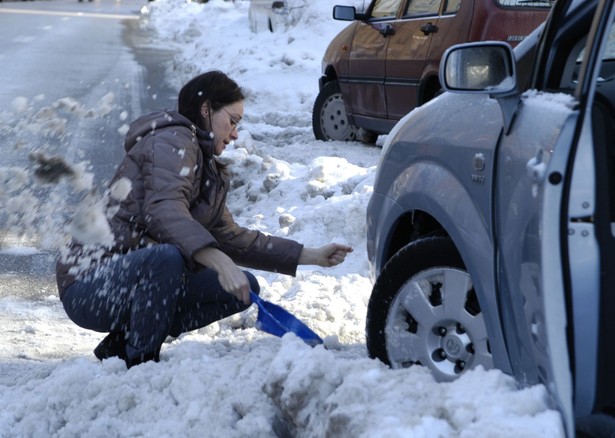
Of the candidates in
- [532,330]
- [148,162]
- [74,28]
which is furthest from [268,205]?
[74,28]

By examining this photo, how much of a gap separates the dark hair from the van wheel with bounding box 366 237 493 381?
122cm

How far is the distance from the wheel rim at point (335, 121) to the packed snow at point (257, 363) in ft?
1.91

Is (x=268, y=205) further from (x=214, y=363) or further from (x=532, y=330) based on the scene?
(x=532, y=330)

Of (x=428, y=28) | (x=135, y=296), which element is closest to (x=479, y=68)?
(x=135, y=296)

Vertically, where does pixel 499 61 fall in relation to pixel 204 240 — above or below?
above

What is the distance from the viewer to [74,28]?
99.2 feet

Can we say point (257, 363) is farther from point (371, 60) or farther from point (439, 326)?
point (371, 60)

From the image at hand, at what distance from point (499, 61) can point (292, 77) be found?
14.2 metres

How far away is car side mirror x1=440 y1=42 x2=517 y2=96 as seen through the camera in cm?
319

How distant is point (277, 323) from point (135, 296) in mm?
604

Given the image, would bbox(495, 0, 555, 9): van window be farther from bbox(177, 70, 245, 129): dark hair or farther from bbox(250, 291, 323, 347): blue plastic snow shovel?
bbox(250, 291, 323, 347): blue plastic snow shovel

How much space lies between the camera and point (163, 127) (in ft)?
14.8

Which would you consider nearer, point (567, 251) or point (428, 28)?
point (567, 251)

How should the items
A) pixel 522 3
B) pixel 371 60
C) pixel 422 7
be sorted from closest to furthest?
pixel 522 3 < pixel 422 7 < pixel 371 60
